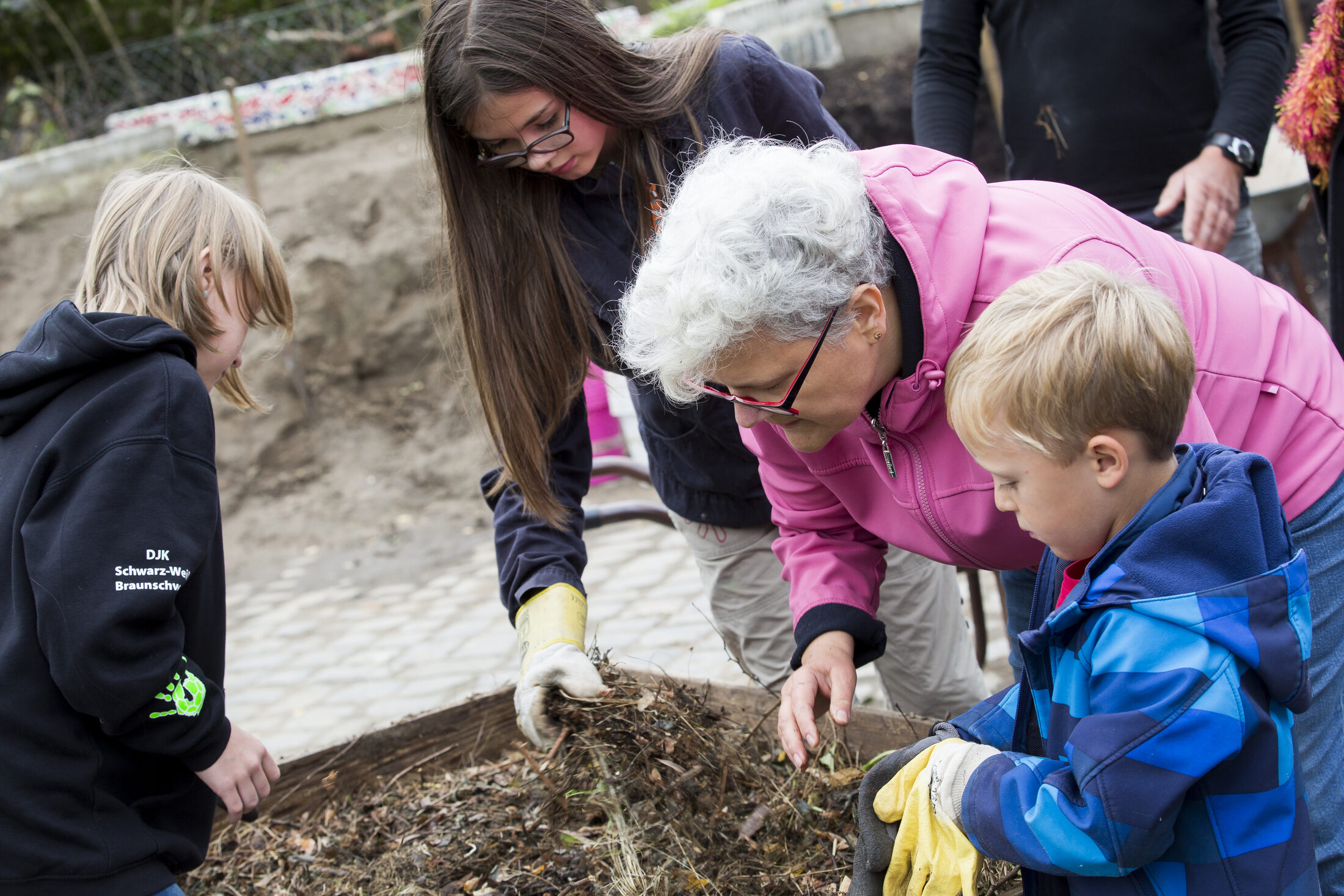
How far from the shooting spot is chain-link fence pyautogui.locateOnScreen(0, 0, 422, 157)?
369 inches

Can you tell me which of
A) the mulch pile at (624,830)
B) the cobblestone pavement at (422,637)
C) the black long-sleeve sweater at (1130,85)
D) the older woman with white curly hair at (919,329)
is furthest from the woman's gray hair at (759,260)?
the cobblestone pavement at (422,637)

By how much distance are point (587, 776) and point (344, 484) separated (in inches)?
240

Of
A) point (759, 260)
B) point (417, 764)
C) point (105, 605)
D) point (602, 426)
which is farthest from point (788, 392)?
point (602, 426)

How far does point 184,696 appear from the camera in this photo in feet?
5.57

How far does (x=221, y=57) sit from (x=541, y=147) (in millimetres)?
8696

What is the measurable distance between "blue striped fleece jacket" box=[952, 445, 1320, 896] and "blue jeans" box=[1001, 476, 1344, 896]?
1.15 ft

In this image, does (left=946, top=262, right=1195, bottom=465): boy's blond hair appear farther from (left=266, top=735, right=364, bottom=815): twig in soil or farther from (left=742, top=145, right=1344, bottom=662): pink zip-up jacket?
(left=266, top=735, right=364, bottom=815): twig in soil

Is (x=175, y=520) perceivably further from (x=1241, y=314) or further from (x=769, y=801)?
(x=1241, y=314)

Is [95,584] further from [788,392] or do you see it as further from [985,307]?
[985,307]

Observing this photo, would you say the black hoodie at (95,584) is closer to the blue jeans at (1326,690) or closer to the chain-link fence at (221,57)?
the blue jeans at (1326,690)

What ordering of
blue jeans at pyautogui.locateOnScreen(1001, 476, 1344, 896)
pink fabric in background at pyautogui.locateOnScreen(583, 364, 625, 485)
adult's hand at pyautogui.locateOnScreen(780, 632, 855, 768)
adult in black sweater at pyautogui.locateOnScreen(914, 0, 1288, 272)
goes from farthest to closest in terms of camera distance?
pink fabric in background at pyautogui.locateOnScreen(583, 364, 625, 485)
adult in black sweater at pyautogui.locateOnScreen(914, 0, 1288, 272)
adult's hand at pyautogui.locateOnScreen(780, 632, 855, 768)
blue jeans at pyautogui.locateOnScreen(1001, 476, 1344, 896)

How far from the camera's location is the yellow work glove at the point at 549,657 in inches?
75.4

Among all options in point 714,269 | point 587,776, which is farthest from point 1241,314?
point 587,776

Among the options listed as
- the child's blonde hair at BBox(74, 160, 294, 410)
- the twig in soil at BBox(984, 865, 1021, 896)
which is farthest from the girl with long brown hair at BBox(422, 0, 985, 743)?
the twig in soil at BBox(984, 865, 1021, 896)
